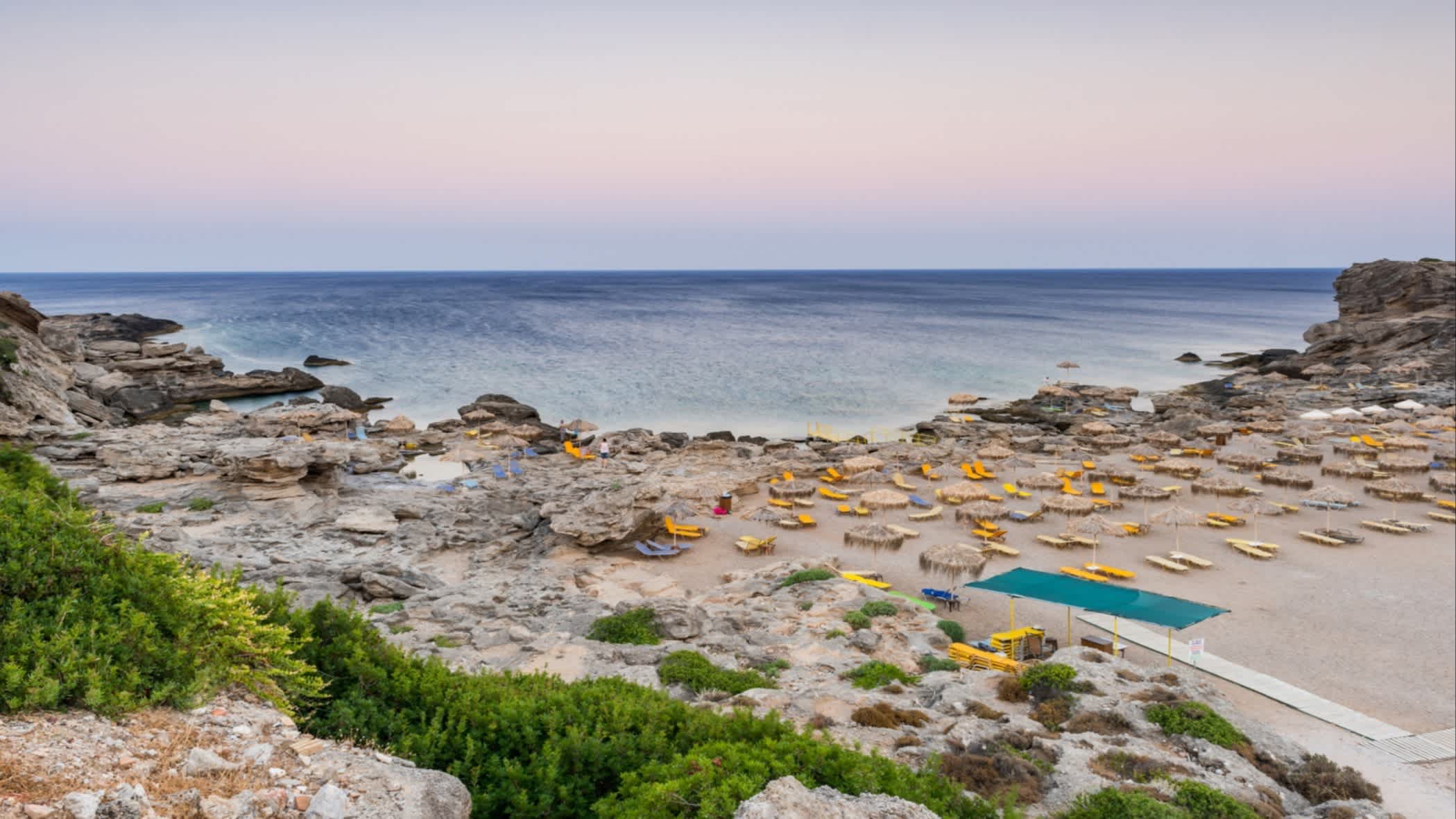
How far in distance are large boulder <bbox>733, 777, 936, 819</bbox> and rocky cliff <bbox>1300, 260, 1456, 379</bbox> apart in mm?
64384

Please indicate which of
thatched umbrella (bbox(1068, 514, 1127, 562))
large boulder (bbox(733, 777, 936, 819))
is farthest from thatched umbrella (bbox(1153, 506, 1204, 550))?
large boulder (bbox(733, 777, 936, 819))

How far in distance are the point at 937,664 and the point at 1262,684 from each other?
580 cm

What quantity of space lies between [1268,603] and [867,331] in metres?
80.6

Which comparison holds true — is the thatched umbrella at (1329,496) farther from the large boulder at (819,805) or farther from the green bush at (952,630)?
the large boulder at (819,805)

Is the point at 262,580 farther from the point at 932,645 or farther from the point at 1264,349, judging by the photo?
the point at 1264,349

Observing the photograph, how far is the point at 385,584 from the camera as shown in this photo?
1691 cm

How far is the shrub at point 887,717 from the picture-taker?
10.1 m

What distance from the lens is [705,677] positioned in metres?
11.7

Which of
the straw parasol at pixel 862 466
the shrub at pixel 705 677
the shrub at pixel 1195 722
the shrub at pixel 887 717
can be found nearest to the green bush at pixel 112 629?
the shrub at pixel 705 677

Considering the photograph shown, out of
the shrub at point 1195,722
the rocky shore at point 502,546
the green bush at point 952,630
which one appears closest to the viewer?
the rocky shore at point 502,546

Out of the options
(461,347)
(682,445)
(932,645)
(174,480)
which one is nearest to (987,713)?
(932,645)

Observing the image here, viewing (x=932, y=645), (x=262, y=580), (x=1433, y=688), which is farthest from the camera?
(x=262, y=580)

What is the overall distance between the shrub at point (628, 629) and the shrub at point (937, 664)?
4.92 metres

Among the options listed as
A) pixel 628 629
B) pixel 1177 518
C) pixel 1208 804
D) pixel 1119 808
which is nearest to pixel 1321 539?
pixel 1177 518
